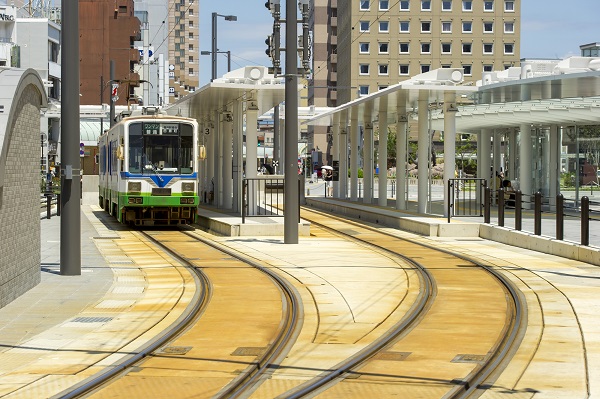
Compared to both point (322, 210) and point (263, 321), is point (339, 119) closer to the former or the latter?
point (322, 210)

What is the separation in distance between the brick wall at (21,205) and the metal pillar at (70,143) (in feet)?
3.38

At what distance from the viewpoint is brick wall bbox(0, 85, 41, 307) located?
13.7 m

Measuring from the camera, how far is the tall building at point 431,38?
11875 cm

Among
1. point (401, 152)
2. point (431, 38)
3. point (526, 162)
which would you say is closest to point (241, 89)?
point (401, 152)

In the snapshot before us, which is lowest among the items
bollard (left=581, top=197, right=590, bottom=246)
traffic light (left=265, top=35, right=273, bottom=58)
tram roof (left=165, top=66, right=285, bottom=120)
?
bollard (left=581, top=197, right=590, bottom=246)

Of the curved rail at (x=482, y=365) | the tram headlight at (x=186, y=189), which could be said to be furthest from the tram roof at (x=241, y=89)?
the curved rail at (x=482, y=365)

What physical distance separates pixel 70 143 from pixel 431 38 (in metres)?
105

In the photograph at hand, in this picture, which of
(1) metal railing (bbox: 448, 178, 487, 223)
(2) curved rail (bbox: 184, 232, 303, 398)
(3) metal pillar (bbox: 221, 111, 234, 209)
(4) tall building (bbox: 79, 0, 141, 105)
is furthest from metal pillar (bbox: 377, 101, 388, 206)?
(4) tall building (bbox: 79, 0, 141, 105)

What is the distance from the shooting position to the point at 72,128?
17.0 metres

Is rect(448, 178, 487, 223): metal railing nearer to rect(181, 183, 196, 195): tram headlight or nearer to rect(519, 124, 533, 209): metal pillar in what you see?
rect(181, 183, 196, 195): tram headlight

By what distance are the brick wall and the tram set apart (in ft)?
48.6

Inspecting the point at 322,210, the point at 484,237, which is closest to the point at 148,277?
the point at 484,237

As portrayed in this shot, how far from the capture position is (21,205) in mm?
14781

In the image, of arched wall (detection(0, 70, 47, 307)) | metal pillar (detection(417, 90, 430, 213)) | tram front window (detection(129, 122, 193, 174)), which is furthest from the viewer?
metal pillar (detection(417, 90, 430, 213))
